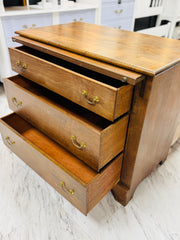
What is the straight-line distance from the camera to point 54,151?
30.7 inches

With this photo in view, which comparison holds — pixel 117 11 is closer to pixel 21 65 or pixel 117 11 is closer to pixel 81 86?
pixel 21 65

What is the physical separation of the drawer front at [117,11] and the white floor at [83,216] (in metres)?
1.61

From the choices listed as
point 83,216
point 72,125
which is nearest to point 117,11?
point 72,125

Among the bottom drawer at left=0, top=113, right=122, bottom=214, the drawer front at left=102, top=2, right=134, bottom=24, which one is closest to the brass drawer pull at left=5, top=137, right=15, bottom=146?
the bottom drawer at left=0, top=113, right=122, bottom=214

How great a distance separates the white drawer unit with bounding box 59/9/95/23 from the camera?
173 centimetres

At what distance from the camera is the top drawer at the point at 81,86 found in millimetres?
553

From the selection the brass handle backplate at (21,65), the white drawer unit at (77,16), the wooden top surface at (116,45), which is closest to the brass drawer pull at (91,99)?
the wooden top surface at (116,45)

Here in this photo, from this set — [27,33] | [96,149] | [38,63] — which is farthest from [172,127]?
[27,33]

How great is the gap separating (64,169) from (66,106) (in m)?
0.23

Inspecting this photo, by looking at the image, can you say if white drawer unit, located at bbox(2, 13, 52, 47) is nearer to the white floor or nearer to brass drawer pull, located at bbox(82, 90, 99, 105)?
the white floor

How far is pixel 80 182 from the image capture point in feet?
2.05

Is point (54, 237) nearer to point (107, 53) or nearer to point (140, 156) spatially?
point (140, 156)

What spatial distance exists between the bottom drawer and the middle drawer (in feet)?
0.10

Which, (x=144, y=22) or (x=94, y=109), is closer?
(x=94, y=109)
